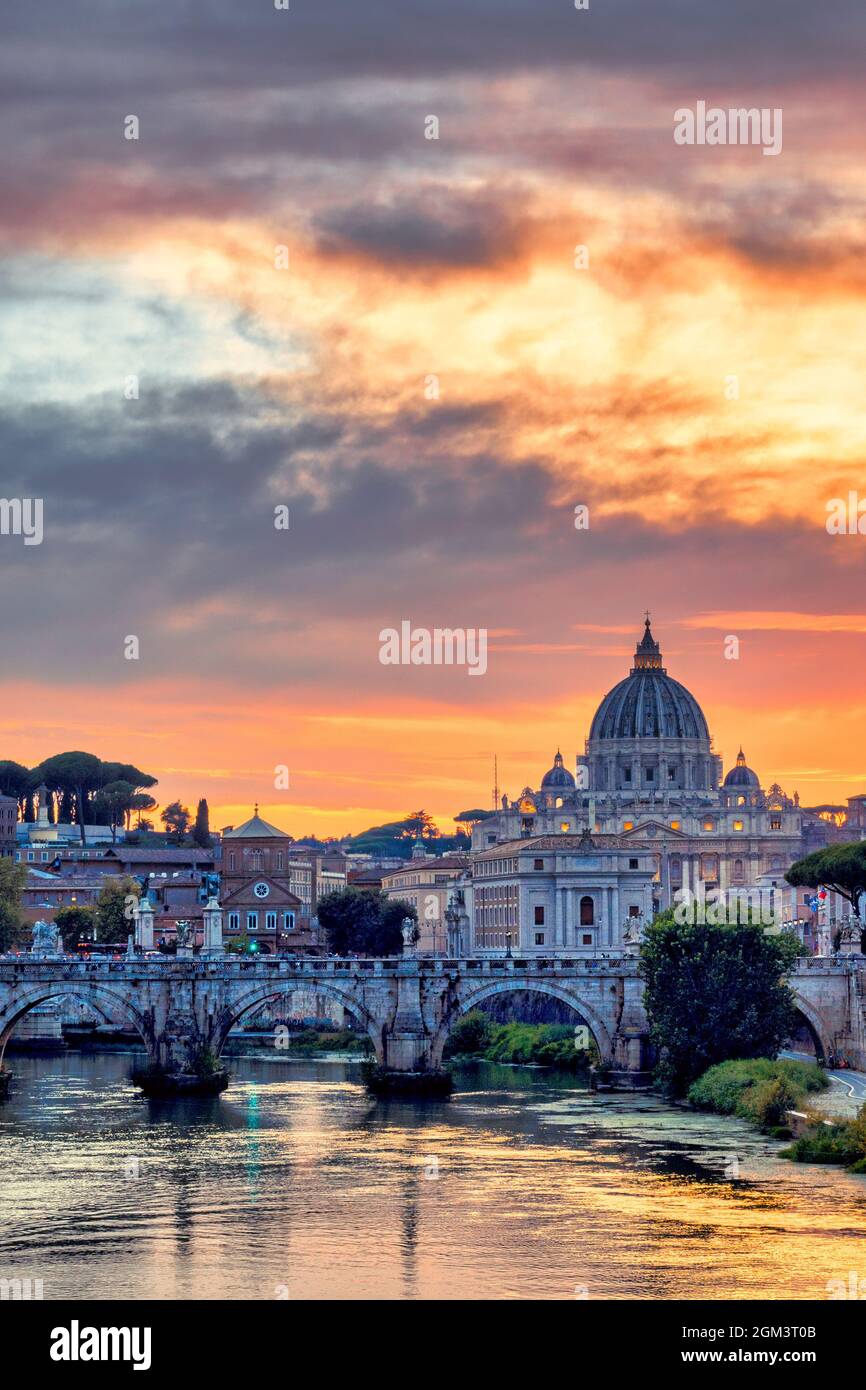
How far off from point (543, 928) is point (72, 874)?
1568 inches

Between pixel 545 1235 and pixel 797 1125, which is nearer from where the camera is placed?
pixel 545 1235

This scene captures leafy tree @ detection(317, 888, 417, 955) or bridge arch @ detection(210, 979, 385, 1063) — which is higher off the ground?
leafy tree @ detection(317, 888, 417, 955)

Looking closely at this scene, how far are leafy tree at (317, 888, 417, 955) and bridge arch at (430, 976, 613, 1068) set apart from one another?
247ft

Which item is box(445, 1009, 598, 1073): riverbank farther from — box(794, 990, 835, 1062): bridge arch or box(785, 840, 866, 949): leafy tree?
box(785, 840, 866, 949): leafy tree

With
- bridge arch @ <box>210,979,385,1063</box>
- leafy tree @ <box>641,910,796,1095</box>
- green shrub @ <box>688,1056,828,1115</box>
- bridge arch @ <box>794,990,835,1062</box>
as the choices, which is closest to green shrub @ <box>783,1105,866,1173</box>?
green shrub @ <box>688,1056,828,1115</box>

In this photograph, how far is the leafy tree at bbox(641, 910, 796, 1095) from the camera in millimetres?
91000

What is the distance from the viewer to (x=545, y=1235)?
2362 inches

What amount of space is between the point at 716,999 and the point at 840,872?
71.0ft

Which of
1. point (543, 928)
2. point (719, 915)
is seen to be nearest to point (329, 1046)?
point (719, 915)

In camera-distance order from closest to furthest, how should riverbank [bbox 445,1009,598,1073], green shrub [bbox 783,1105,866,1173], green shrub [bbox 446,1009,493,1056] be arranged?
1. green shrub [bbox 783,1105,866,1173]
2. riverbank [bbox 445,1009,598,1073]
3. green shrub [bbox 446,1009,493,1056]

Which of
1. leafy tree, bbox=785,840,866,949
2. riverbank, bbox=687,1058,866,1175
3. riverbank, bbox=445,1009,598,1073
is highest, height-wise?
A: leafy tree, bbox=785,840,866,949

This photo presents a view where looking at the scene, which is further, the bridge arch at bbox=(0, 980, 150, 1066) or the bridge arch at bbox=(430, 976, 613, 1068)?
the bridge arch at bbox=(430, 976, 613, 1068)

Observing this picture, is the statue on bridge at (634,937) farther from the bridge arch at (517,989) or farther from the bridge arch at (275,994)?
the bridge arch at (275,994)
